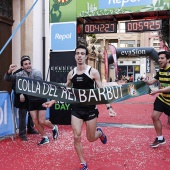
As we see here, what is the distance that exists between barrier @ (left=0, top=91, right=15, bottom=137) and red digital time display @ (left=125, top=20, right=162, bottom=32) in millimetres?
5772

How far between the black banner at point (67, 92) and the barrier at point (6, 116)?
1.68 m

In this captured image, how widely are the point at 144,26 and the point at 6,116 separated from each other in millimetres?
6123

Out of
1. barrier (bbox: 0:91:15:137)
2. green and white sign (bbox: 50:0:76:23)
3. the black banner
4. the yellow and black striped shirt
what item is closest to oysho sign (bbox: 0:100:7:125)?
barrier (bbox: 0:91:15:137)

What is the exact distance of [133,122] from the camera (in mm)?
9086

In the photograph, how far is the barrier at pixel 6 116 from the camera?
627cm

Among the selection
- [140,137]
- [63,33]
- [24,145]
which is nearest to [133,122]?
[140,137]

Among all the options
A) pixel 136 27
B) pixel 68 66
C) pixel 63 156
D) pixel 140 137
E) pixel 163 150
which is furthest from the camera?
pixel 136 27

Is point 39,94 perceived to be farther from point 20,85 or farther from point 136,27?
point 136,27

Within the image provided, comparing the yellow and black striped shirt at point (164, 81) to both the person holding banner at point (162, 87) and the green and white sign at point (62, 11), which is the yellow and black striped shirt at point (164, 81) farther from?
the green and white sign at point (62, 11)

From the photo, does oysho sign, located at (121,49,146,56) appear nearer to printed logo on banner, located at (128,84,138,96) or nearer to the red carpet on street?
the red carpet on street

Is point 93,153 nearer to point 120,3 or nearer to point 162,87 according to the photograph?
point 162,87

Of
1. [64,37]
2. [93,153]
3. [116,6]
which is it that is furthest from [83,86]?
[116,6]

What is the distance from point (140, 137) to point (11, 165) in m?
3.19

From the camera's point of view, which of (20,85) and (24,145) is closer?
(20,85)
